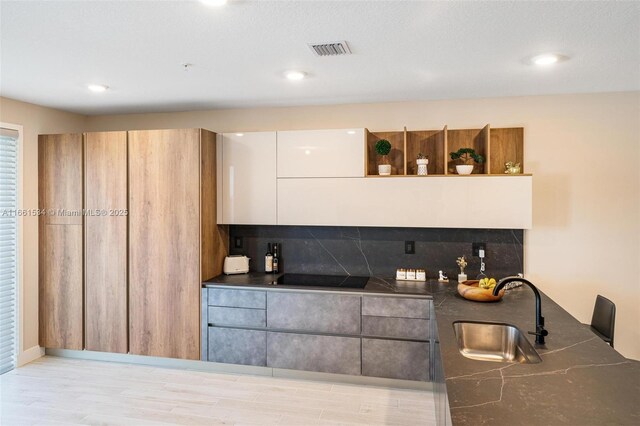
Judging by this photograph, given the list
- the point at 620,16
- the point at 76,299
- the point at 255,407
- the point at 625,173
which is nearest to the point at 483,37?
the point at 620,16

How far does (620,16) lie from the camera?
6.49 feet

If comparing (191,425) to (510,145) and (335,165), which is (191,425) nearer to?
(335,165)

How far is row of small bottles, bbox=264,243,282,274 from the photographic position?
3.91 meters

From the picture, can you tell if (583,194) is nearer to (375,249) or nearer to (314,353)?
(375,249)

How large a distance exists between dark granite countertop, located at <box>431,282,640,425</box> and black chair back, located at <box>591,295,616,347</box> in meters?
0.73

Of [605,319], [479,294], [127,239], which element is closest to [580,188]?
[605,319]

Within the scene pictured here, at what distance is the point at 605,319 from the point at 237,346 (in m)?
2.79

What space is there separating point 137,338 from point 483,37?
361 centimetres

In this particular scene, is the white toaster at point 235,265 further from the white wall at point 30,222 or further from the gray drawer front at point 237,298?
the white wall at point 30,222

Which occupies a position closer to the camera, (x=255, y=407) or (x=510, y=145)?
(x=255, y=407)

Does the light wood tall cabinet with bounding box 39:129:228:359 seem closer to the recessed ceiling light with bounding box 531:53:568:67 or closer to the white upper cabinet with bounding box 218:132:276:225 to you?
the white upper cabinet with bounding box 218:132:276:225

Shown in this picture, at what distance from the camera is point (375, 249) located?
149 inches

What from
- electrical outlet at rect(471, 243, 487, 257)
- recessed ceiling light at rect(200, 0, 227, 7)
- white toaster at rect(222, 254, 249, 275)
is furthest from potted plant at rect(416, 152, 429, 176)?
recessed ceiling light at rect(200, 0, 227, 7)

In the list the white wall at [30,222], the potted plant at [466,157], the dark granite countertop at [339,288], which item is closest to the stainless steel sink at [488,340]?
the dark granite countertop at [339,288]
